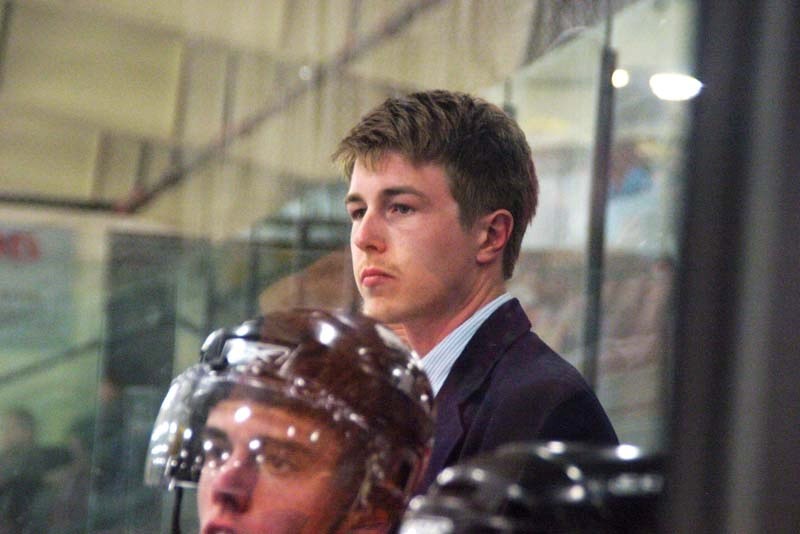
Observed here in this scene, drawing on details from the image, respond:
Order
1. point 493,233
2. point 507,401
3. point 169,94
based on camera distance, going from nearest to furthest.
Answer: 1. point 507,401
2. point 493,233
3. point 169,94

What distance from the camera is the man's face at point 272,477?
1110 millimetres

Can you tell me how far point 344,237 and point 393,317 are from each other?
2338 mm

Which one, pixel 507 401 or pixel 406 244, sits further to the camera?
pixel 406 244

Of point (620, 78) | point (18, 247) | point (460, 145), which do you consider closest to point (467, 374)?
point (460, 145)

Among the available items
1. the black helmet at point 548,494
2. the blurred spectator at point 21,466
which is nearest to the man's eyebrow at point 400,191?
the black helmet at point 548,494

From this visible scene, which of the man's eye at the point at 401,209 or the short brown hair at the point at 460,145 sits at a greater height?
the short brown hair at the point at 460,145

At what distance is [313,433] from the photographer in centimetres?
111

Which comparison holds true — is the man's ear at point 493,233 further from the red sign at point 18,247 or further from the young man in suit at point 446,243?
the red sign at point 18,247

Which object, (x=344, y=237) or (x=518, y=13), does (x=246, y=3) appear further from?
(x=518, y=13)

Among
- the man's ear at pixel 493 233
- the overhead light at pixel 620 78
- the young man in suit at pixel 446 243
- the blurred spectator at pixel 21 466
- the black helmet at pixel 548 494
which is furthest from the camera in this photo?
the blurred spectator at pixel 21 466

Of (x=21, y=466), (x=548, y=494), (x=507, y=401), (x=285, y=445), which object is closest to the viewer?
(x=548, y=494)

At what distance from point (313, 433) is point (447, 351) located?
14.9 inches

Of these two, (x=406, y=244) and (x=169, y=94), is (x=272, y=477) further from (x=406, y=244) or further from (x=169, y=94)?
(x=169, y=94)

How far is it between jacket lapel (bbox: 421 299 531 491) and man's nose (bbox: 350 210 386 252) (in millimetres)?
156
